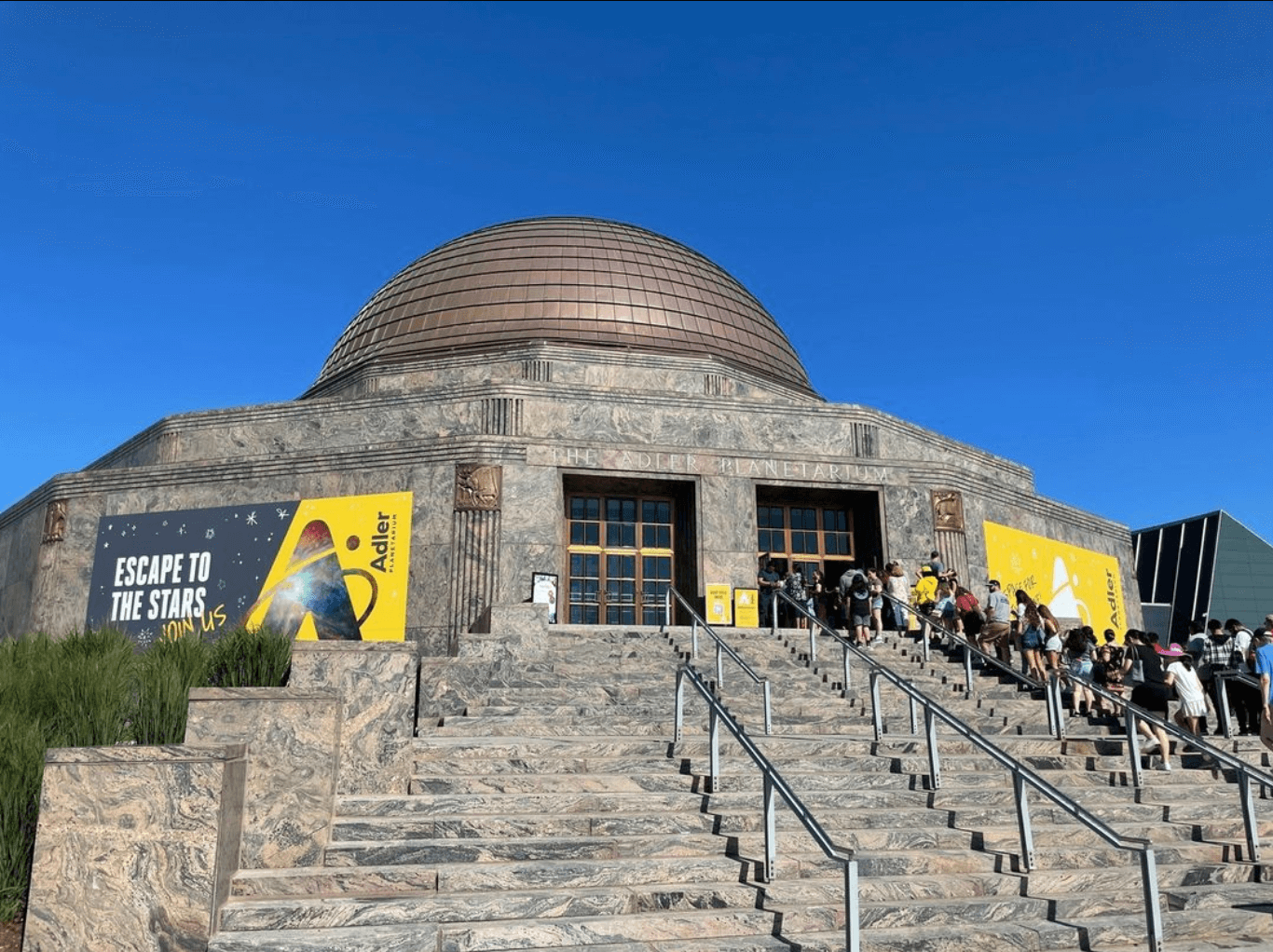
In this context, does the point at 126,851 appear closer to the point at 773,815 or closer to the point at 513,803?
the point at 513,803

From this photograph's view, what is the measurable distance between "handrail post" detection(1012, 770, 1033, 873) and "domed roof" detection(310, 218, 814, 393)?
1410 cm

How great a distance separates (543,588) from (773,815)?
7.44 meters

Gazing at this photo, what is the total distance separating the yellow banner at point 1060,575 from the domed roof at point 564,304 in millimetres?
6769

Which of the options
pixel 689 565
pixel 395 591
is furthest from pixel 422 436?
pixel 689 565

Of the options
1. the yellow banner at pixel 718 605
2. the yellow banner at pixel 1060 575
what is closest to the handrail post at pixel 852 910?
the yellow banner at pixel 718 605

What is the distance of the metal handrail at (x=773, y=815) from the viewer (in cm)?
415

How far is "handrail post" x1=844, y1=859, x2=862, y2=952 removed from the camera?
410 centimetres

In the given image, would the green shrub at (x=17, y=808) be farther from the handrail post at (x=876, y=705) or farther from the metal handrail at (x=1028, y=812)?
the handrail post at (x=876, y=705)

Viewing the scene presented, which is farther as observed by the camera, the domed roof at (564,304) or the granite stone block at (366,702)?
the domed roof at (564,304)

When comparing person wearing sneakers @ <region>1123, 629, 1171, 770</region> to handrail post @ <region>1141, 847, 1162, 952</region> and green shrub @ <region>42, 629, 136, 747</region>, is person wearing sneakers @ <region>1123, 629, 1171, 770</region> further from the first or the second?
green shrub @ <region>42, 629, 136, 747</region>

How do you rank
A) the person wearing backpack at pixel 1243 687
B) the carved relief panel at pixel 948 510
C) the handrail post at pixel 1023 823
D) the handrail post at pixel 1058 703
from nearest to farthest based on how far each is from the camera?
the handrail post at pixel 1023 823 → the handrail post at pixel 1058 703 → the person wearing backpack at pixel 1243 687 → the carved relief panel at pixel 948 510

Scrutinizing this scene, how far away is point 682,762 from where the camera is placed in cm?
627

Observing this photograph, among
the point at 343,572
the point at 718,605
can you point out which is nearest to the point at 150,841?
the point at 343,572

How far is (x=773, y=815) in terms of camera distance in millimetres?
5059
